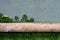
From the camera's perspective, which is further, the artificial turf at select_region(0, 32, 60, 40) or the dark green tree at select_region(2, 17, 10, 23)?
the dark green tree at select_region(2, 17, 10, 23)

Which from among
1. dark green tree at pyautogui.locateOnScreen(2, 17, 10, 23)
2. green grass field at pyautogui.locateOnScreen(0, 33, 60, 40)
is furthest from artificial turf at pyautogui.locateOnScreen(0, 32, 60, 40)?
dark green tree at pyautogui.locateOnScreen(2, 17, 10, 23)

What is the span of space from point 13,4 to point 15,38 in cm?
34

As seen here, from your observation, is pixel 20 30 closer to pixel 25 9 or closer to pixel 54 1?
pixel 25 9

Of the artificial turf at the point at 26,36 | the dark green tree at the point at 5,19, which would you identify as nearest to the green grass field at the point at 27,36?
the artificial turf at the point at 26,36

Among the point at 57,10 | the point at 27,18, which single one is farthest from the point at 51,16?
the point at 27,18

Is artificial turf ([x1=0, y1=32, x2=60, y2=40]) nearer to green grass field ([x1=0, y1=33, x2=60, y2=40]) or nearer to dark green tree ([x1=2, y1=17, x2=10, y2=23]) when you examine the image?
green grass field ([x1=0, y1=33, x2=60, y2=40])

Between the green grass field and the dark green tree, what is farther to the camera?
the dark green tree

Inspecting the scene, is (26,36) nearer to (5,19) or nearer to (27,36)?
(27,36)

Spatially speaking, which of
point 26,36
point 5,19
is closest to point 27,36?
point 26,36

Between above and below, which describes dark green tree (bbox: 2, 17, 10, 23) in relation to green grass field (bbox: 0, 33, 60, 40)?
above

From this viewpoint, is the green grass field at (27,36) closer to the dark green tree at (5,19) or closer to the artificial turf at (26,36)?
the artificial turf at (26,36)

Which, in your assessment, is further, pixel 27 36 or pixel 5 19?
pixel 5 19

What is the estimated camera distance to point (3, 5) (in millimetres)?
1485

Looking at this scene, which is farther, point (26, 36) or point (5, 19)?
point (5, 19)
